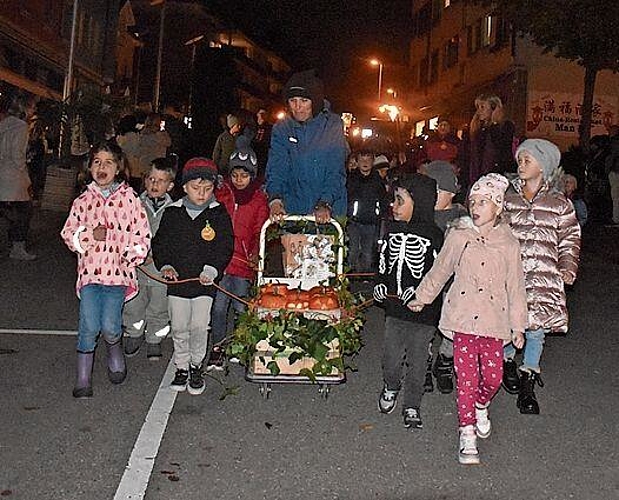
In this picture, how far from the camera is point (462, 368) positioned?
570 cm

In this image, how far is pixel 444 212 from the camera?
7.12m

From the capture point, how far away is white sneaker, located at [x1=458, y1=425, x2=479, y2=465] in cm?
543

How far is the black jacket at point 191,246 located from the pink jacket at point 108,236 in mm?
188

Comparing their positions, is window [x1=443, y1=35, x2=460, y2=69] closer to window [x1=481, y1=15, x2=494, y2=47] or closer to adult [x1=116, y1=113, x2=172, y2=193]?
window [x1=481, y1=15, x2=494, y2=47]

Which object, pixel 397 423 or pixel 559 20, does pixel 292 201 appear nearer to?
pixel 397 423

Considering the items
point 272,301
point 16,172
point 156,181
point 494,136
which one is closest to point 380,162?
point 494,136

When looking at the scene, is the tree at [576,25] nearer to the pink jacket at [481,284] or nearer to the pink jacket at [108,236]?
the pink jacket at [481,284]

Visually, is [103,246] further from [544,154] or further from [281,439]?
[544,154]

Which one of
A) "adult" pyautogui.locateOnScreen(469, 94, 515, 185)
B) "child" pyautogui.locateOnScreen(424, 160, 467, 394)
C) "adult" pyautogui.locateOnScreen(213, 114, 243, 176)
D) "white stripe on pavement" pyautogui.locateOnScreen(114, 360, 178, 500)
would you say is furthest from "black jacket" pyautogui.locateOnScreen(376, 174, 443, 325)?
"adult" pyautogui.locateOnScreen(213, 114, 243, 176)

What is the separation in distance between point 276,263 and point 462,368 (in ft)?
25.1

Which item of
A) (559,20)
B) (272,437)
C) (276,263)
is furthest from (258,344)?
(559,20)

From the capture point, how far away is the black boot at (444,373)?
712 centimetres

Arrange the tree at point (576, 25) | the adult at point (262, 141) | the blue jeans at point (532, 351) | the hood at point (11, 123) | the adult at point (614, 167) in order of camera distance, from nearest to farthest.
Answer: the blue jeans at point (532, 351) < the hood at point (11, 123) < the adult at point (262, 141) < the adult at point (614, 167) < the tree at point (576, 25)

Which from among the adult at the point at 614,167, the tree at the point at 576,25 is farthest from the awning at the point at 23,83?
the adult at the point at 614,167
